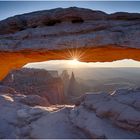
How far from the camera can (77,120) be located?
8.32 metres

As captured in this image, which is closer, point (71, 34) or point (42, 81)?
point (71, 34)

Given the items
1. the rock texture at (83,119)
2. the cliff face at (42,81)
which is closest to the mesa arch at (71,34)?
the rock texture at (83,119)

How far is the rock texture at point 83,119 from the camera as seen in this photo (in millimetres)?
7605

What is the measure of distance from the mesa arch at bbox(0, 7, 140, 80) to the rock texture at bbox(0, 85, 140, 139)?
303 centimetres

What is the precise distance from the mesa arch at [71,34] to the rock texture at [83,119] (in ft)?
9.93

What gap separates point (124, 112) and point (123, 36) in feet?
14.6

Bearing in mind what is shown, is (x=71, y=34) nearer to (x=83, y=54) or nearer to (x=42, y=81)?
(x=83, y=54)

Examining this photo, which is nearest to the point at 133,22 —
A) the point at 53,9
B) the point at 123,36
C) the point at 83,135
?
the point at 123,36

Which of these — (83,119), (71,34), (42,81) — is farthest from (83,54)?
(42,81)

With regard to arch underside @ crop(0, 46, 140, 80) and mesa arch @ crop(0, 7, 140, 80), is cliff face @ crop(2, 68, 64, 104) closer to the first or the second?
arch underside @ crop(0, 46, 140, 80)

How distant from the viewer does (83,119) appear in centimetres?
831

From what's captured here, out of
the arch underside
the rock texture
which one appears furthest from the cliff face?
the rock texture

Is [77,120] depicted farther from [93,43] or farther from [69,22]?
[69,22]

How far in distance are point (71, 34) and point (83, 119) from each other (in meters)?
5.25
